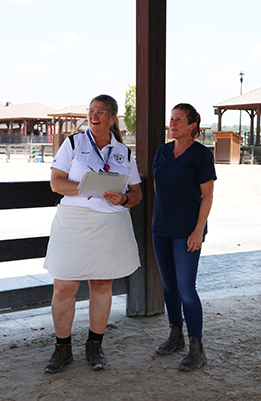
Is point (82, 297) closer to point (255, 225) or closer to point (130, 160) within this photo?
point (130, 160)

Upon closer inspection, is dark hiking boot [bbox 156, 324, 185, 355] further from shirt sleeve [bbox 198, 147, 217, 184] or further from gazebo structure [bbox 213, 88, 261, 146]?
gazebo structure [bbox 213, 88, 261, 146]

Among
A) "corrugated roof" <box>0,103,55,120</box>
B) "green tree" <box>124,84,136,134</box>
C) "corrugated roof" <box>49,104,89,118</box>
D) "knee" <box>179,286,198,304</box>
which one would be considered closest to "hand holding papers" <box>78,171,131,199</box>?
"knee" <box>179,286,198,304</box>

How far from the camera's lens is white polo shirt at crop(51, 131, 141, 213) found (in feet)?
8.36

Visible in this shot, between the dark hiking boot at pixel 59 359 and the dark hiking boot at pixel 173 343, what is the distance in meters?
0.60

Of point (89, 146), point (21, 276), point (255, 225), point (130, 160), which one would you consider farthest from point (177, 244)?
point (255, 225)

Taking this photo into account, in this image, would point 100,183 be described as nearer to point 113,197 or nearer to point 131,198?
point 113,197

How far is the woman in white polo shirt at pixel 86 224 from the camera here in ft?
8.38

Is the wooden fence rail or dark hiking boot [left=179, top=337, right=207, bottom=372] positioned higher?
the wooden fence rail

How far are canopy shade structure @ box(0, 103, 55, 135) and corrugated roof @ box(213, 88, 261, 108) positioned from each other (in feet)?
72.0

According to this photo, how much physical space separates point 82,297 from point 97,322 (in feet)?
2.15

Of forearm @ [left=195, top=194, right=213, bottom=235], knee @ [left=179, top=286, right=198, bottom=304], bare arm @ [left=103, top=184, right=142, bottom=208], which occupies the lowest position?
knee @ [left=179, top=286, right=198, bottom=304]

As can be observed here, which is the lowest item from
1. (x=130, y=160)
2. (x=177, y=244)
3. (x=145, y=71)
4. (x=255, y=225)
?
(x=255, y=225)

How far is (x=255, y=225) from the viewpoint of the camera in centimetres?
814

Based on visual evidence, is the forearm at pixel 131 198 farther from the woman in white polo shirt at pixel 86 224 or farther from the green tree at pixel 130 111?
the green tree at pixel 130 111
